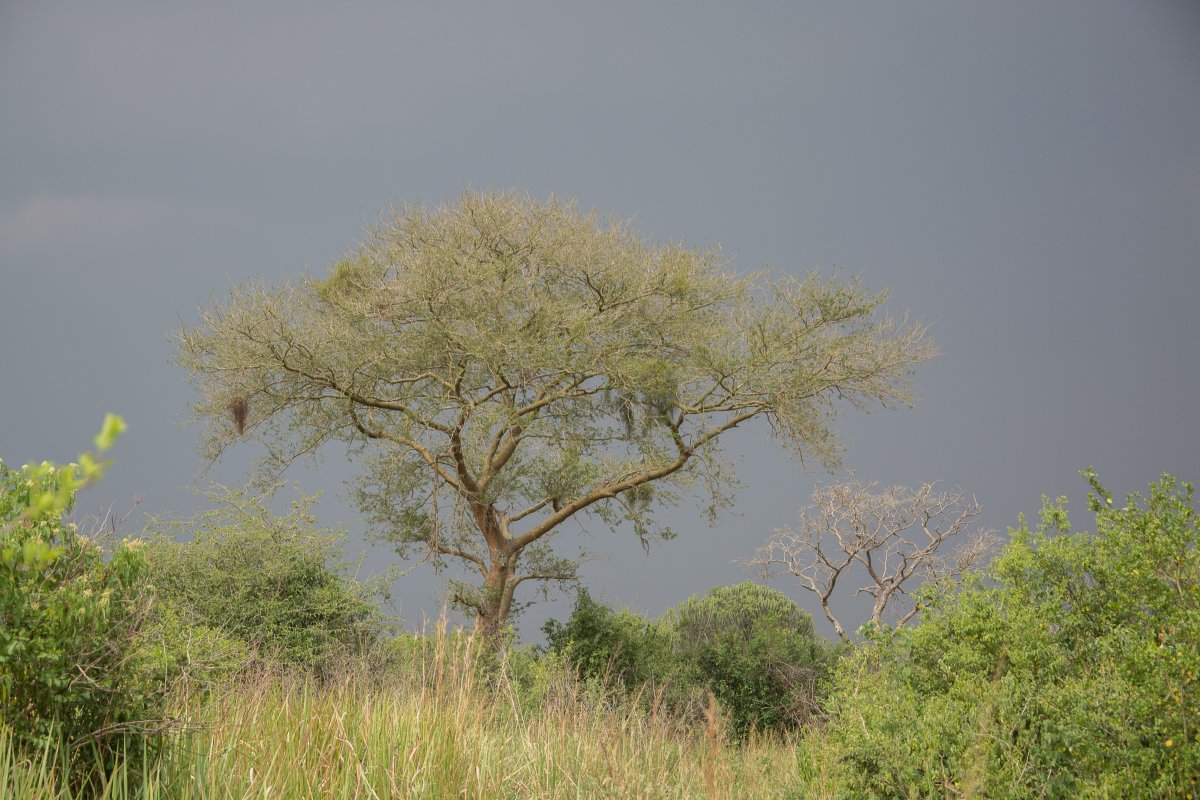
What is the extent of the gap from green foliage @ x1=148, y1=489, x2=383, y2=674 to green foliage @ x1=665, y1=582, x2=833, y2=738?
5.49m

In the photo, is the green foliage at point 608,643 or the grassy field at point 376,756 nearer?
the grassy field at point 376,756

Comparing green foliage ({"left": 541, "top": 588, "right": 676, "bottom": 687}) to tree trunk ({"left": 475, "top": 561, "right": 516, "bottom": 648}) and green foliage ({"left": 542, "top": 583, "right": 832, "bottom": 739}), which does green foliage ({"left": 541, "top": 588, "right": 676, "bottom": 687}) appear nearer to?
green foliage ({"left": 542, "top": 583, "right": 832, "bottom": 739})

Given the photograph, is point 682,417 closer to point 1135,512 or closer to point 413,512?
point 413,512

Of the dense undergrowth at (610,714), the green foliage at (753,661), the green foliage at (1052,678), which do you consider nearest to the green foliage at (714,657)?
the green foliage at (753,661)

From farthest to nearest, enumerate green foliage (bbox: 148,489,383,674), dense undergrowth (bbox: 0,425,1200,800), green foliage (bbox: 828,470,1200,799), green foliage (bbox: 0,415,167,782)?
green foliage (bbox: 148,489,383,674) → green foliage (bbox: 828,470,1200,799) → dense undergrowth (bbox: 0,425,1200,800) → green foliage (bbox: 0,415,167,782)

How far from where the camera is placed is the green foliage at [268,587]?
13.1m

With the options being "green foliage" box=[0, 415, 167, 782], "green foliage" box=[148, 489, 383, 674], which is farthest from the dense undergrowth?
"green foliage" box=[148, 489, 383, 674]

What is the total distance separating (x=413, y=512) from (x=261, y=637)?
18.0 ft

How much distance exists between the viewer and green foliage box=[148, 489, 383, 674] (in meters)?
13.1

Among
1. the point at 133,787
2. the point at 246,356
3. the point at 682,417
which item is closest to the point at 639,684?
the point at 682,417

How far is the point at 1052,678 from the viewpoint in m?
6.51

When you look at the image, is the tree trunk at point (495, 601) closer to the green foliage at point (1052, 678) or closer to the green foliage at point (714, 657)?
the green foliage at point (714, 657)

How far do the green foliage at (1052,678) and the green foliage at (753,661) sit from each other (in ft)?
22.3

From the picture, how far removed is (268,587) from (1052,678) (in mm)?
10627
